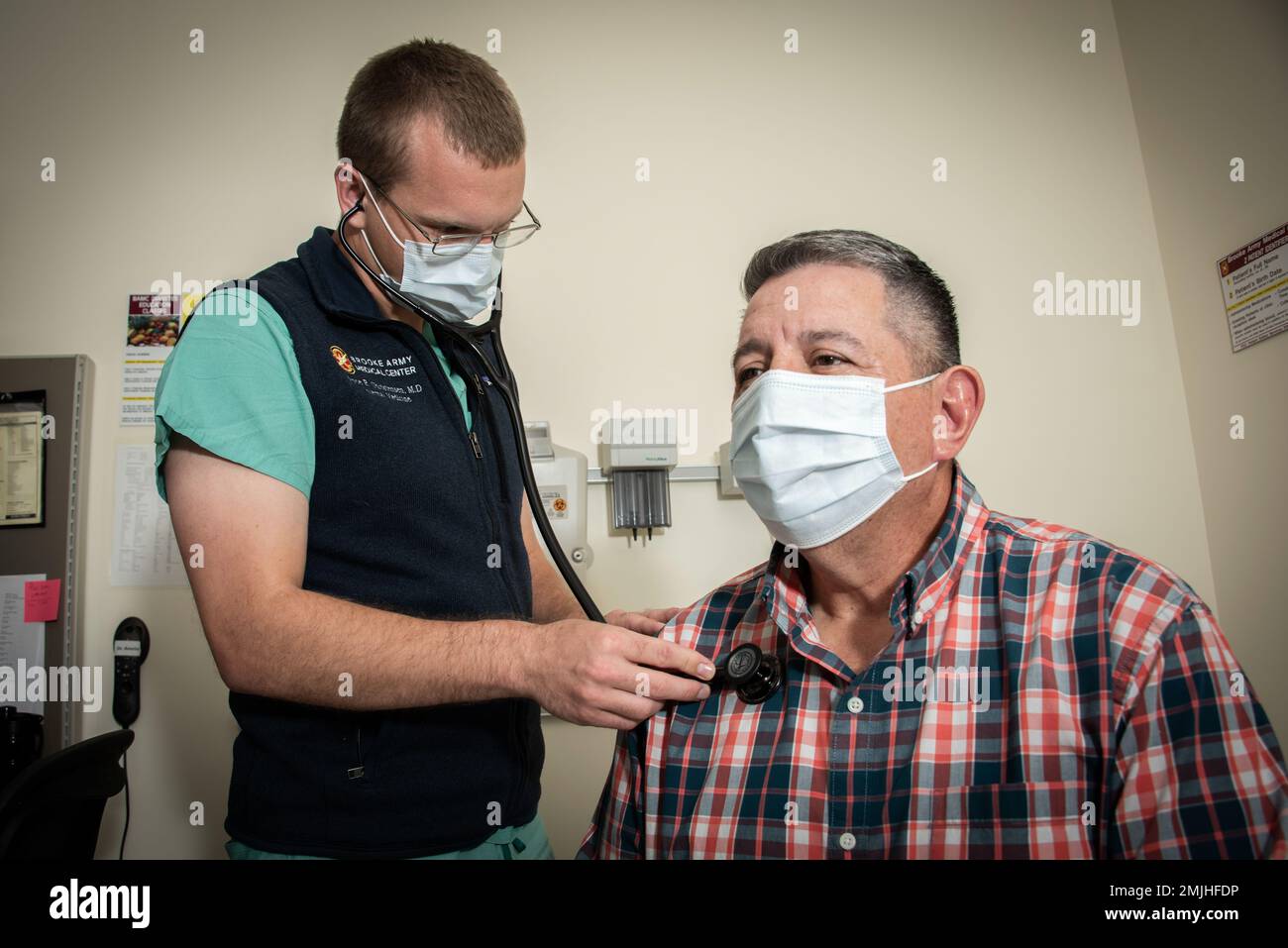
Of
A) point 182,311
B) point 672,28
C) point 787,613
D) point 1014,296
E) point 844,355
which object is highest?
point 672,28

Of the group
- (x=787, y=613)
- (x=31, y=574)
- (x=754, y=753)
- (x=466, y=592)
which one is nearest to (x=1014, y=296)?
(x=787, y=613)

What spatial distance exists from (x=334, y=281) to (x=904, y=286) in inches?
31.3

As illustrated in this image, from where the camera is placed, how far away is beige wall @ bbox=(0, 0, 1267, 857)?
5.71 ft

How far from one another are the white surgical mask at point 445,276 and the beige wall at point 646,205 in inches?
25.0

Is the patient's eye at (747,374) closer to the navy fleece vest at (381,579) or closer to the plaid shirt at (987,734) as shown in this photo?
the plaid shirt at (987,734)

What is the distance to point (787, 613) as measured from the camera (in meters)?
0.99

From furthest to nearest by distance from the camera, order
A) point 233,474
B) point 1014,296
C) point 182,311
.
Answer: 1. point 182,311
2. point 1014,296
3. point 233,474

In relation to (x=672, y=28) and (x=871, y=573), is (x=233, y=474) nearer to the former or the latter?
(x=871, y=573)

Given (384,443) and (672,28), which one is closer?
(384,443)

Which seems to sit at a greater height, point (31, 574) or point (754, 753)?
point (31, 574)

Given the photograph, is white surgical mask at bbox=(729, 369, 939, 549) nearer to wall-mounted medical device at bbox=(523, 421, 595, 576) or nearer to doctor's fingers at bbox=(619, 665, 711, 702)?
doctor's fingers at bbox=(619, 665, 711, 702)

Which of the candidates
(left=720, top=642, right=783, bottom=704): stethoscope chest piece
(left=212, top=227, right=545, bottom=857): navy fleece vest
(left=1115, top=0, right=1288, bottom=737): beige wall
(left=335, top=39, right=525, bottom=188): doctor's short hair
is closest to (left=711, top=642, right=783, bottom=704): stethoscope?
(left=720, top=642, right=783, bottom=704): stethoscope chest piece

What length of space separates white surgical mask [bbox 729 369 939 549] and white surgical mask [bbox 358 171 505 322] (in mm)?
493
